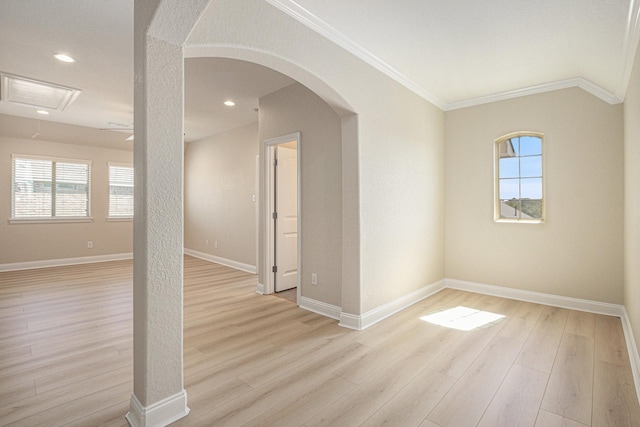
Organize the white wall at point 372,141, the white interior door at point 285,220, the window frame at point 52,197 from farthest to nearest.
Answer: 1. the window frame at point 52,197
2. the white interior door at point 285,220
3. the white wall at point 372,141

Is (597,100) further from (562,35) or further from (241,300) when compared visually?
(241,300)

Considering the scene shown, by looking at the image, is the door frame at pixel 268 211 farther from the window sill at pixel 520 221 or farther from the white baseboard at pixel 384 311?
the window sill at pixel 520 221

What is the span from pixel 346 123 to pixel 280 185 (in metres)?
1.70

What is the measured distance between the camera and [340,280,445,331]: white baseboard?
3.23 m

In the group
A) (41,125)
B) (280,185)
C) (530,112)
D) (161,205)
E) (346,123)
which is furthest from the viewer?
(41,125)

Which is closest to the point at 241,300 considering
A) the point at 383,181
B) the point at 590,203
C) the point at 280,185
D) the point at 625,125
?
the point at 280,185

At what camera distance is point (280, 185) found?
181 inches

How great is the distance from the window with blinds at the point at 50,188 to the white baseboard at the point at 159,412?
667 centimetres

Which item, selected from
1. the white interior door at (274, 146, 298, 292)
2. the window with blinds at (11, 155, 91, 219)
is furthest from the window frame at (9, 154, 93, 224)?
the white interior door at (274, 146, 298, 292)

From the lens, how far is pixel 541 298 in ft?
13.3

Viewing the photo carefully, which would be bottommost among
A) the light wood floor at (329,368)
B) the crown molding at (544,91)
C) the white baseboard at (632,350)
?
the light wood floor at (329,368)

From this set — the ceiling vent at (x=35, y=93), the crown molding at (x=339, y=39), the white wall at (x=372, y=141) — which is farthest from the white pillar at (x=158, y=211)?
the ceiling vent at (x=35, y=93)

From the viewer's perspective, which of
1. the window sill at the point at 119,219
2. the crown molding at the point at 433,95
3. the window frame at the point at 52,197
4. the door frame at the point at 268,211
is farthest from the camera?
the window sill at the point at 119,219

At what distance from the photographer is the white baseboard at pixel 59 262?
20.0 ft
